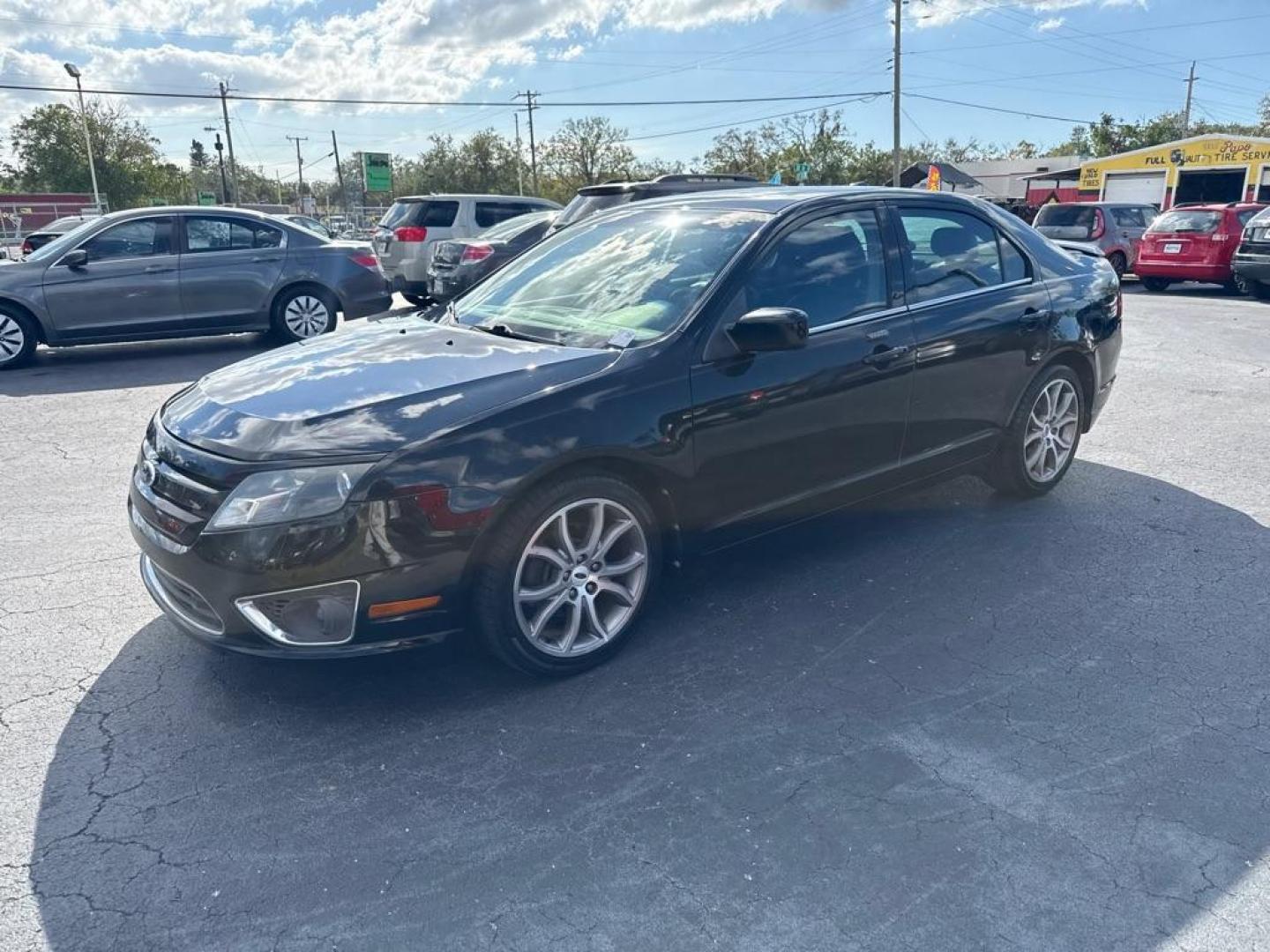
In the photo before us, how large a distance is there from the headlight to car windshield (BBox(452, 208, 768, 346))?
1.12 meters

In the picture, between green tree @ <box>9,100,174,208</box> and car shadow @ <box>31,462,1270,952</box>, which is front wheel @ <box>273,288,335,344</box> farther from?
green tree @ <box>9,100,174,208</box>

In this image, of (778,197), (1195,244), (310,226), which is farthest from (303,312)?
(1195,244)

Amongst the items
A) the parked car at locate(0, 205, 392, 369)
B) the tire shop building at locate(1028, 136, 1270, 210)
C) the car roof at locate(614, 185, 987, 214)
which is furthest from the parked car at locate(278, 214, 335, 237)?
the tire shop building at locate(1028, 136, 1270, 210)

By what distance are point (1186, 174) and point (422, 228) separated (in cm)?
3099

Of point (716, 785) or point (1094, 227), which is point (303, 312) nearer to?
point (716, 785)

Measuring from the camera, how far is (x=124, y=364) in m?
9.66

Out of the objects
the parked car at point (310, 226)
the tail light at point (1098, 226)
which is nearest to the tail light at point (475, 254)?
the parked car at point (310, 226)

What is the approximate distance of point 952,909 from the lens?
7.36ft

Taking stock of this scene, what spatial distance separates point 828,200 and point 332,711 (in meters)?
2.91

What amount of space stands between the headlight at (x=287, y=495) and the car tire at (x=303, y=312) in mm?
8106

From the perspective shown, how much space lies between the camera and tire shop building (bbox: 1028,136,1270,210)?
3081 cm

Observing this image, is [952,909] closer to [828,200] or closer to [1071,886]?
[1071,886]

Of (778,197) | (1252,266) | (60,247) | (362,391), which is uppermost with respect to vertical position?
(778,197)

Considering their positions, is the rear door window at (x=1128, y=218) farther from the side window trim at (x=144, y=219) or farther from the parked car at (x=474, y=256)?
the side window trim at (x=144, y=219)
